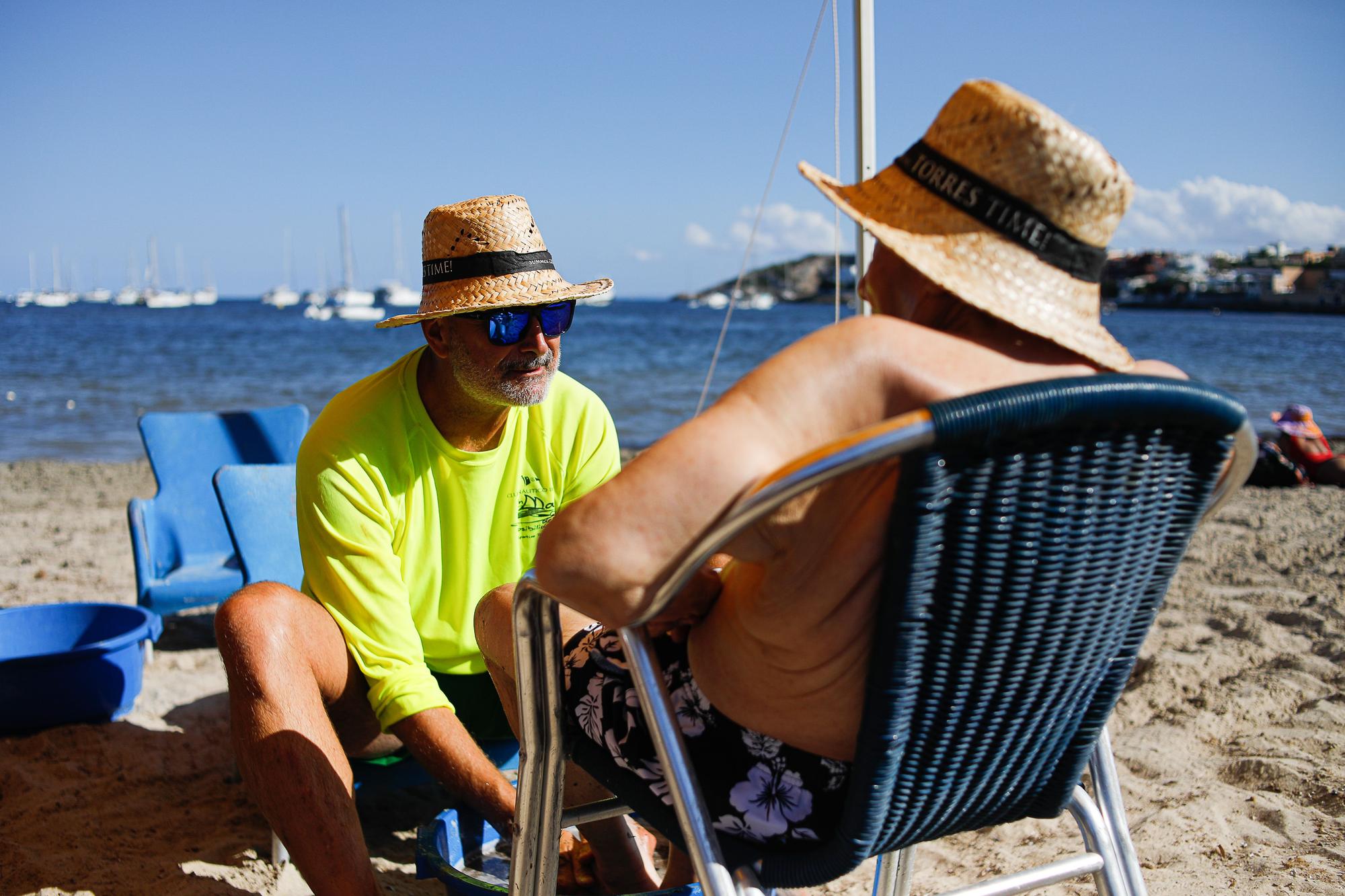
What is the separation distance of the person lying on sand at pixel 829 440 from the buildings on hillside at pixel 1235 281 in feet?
187

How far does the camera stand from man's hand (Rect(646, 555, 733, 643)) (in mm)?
1354

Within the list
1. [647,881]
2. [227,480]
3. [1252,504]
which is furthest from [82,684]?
[1252,504]

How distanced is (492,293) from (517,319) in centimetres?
9

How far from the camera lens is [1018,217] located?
1177 millimetres

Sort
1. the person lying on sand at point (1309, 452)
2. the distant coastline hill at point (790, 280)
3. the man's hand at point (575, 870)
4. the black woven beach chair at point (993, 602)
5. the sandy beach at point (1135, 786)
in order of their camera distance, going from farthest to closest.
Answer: the distant coastline hill at point (790, 280) < the person lying on sand at point (1309, 452) < the sandy beach at point (1135, 786) < the man's hand at point (575, 870) < the black woven beach chair at point (993, 602)

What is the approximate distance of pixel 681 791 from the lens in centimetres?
119

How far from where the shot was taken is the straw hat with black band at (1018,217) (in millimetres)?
1153

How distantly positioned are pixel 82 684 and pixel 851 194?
302cm

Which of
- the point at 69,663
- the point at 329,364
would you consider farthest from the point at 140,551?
the point at 329,364

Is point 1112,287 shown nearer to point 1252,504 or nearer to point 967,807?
point 1252,504

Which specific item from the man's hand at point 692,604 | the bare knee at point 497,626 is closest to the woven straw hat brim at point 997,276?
the man's hand at point 692,604

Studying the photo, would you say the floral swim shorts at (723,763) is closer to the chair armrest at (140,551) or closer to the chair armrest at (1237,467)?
the chair armrest at (1237,467)

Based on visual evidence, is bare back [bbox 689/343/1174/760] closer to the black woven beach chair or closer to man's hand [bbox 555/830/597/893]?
the black woven beach chair

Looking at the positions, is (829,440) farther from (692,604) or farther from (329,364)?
(329,364)
